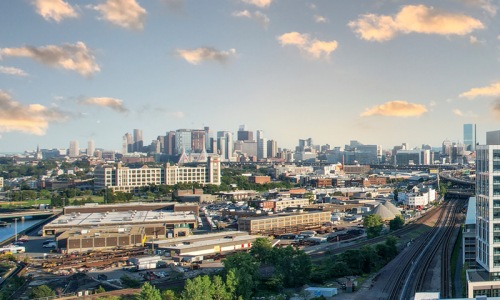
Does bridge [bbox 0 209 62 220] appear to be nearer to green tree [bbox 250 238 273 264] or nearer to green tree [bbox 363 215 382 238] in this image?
green tree [bbox 363 215 382 238]

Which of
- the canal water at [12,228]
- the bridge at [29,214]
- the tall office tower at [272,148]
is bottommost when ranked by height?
the canal water at [12,228]

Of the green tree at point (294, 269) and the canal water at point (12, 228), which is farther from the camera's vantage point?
the canal water at point (12, 228)

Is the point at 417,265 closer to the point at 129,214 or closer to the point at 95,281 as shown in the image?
the point at 95,281

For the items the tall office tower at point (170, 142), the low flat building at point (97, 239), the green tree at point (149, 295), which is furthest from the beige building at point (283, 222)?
the tall office tower at point (170, 142)

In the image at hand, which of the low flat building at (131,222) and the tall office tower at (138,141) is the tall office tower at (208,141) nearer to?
the tall office tower at (138,141)

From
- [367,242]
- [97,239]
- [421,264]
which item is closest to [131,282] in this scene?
[97,239]
